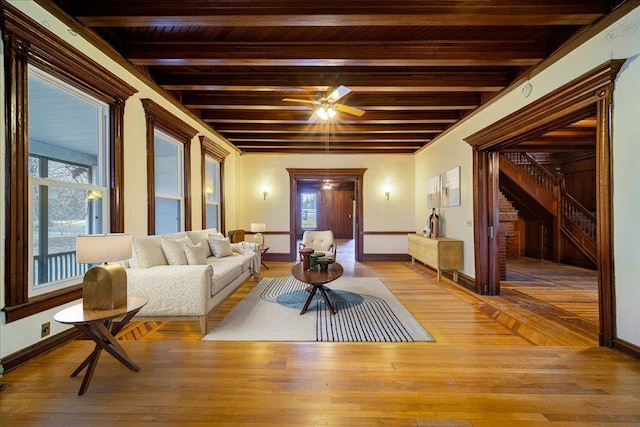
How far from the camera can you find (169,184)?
446 cm

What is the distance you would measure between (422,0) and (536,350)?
310cm

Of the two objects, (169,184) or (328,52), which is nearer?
(328,52)

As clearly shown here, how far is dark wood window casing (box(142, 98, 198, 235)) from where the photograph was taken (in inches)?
144

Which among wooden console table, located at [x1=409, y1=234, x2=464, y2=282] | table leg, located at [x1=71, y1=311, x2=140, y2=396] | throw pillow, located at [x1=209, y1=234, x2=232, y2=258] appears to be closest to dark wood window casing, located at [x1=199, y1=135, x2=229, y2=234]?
throw pillow, located at [x1=209, y1=234, x2=232, y2=258]

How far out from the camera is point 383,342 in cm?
262

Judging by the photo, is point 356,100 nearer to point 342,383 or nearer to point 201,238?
point 201,238

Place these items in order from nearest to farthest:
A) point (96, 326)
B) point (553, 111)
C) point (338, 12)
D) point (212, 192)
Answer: point (96, 326)
point (338, 12)
point (553, 111)
point (212, 192)

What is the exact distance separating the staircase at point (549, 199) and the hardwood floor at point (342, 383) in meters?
4.55

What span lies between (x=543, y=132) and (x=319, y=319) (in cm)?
341

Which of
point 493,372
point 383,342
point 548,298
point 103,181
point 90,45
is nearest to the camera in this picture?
point 493,372

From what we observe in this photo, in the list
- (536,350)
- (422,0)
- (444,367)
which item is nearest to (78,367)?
(444,367)

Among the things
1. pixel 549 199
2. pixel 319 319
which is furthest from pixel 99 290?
pixel 549 199

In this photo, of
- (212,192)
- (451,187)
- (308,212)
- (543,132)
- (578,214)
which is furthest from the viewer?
(308,212)

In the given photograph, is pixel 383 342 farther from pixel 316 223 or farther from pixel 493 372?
pixel 316 223
